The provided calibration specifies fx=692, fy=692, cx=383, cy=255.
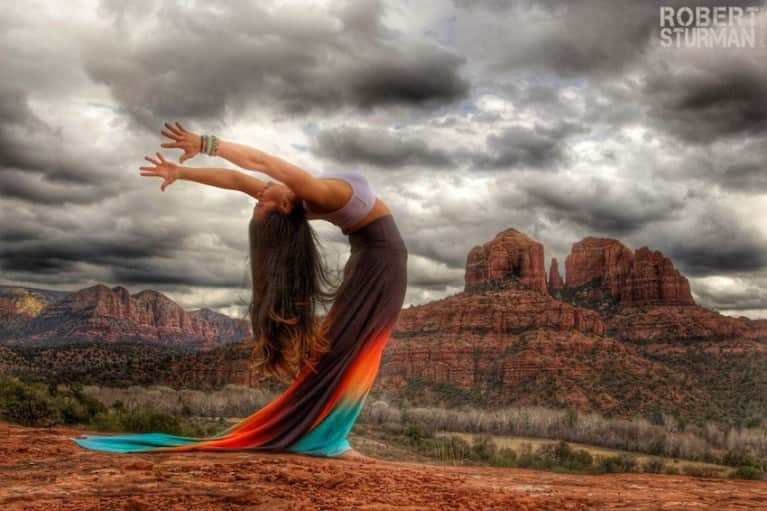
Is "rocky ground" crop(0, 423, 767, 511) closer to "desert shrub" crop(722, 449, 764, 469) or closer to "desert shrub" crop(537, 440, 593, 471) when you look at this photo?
"desert shrub" crop(537, 440, 593, 471)

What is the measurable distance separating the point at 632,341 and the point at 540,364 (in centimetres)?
1985

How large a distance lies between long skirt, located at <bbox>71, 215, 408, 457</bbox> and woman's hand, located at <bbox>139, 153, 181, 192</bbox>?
1720 millimetres

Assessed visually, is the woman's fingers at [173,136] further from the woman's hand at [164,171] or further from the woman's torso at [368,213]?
the woman's torso at [368,213]

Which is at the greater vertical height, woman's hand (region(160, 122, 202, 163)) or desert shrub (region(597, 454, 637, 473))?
woman's hand (region(160, 122, 202, 163))

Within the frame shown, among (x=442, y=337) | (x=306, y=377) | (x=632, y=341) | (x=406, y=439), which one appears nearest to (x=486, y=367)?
(x=442, y=337)

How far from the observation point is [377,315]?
6.64 m

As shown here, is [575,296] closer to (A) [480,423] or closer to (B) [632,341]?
(B) [632,341]

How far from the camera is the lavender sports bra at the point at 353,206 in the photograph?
6.22 metres

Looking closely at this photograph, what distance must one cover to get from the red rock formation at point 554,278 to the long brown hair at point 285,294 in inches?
4012

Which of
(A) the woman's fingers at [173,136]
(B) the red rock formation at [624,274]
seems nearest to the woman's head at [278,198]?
(A) the woman's fingers at [173,136]

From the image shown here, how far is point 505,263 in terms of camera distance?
331ft

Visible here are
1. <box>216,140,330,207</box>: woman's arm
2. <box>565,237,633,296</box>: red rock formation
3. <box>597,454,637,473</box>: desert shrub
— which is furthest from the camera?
<box>565,237,633,296</box>: red rock formation

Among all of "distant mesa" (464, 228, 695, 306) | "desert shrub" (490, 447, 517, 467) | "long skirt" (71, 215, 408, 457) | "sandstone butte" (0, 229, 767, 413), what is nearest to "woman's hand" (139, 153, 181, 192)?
"long skirt" (71, 215, 408, 457)

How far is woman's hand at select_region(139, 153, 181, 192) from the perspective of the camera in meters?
5.94
